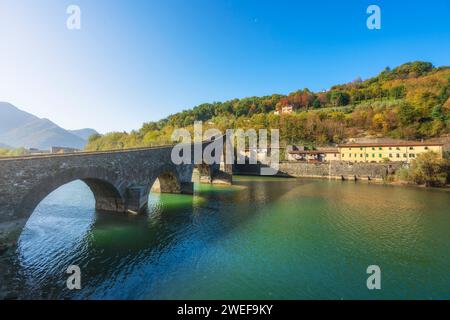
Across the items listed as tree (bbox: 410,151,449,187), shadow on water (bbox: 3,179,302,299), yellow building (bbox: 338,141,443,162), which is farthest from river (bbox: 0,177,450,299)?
yellow building (bbox: 338,141,443,162)

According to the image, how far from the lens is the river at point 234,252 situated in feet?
31.0

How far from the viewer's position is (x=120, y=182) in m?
18.5

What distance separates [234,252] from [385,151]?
158 feet

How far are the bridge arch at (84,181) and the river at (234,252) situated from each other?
1.16 meters

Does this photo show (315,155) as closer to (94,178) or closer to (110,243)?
(94,178)

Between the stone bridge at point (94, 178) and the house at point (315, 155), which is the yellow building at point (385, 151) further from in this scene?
the stone bridge at point (94, 178)

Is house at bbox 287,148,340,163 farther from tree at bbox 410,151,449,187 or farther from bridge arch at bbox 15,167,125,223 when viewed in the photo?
bridge arch at bbox 15,167,125,223

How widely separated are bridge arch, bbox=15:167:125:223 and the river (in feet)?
3.79

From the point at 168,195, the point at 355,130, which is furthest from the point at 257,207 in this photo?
the point at 355,130

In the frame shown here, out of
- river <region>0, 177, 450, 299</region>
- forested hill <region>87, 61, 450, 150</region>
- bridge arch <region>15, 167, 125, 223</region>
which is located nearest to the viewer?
river <region>0, 177, 450, 299</region>

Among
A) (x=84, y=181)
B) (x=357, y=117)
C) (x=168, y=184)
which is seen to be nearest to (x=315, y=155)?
(x=357, y=117)

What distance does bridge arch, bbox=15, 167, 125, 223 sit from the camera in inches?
461
